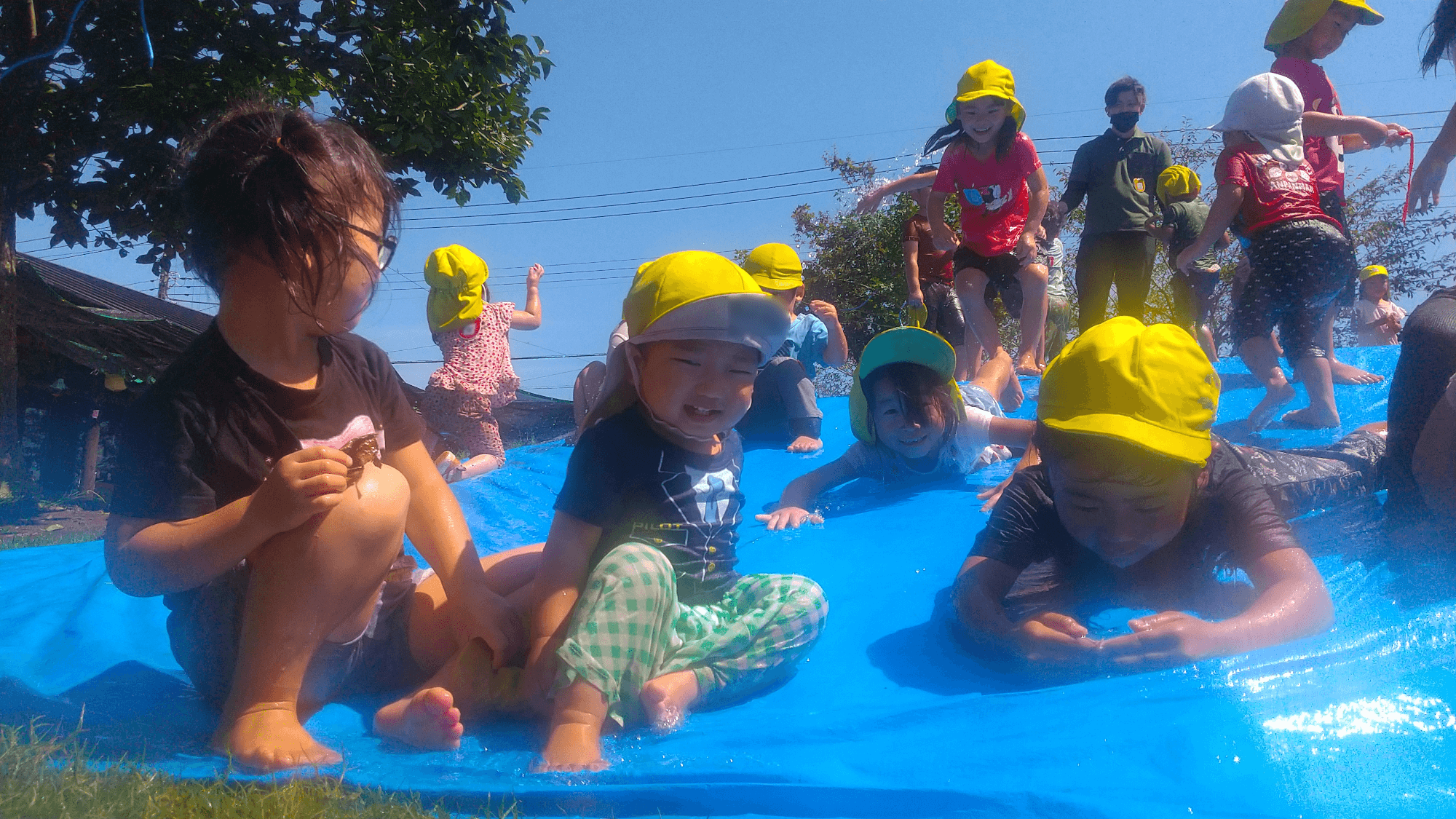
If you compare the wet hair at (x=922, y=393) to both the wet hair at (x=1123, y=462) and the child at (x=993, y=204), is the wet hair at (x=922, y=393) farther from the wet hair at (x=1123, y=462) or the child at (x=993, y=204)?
the wet hair at (x=1123, y=462)

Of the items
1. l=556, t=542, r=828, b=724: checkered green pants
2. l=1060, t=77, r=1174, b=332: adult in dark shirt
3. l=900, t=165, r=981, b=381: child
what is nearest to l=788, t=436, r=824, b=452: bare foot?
l=900, t=165, r=981, b=381: child

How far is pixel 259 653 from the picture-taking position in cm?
148

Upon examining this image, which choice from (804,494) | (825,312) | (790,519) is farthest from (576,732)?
(825,312)

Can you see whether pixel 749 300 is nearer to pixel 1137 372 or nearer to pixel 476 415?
pixel 1137 372

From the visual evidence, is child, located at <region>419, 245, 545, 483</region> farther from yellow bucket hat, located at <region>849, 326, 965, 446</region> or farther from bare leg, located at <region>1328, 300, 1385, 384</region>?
bare leg, located at <region>1328, 300, 1385, 384</region>

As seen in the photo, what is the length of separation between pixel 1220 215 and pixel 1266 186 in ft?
0.62

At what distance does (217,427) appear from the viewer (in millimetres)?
1512

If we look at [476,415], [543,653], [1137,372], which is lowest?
[476,415]

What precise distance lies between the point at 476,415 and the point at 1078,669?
395 centimetres

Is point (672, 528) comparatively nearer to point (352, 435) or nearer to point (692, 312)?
point (692, 312)

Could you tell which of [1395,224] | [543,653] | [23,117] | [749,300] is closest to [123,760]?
[543,653]

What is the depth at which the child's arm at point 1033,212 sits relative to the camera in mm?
4633

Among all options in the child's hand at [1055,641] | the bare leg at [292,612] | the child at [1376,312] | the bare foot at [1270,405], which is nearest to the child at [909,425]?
the bare foot at [1270,405]

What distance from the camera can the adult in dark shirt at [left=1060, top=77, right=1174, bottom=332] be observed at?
486cm
